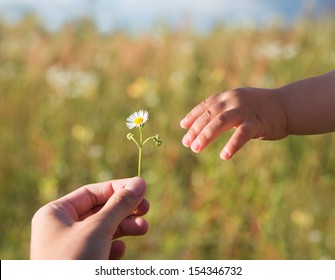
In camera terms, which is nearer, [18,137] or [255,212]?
[255,212]

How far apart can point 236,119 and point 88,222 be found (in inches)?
16.6

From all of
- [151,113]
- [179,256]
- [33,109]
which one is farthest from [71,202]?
[33,109]

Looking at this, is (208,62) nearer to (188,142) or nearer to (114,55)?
(114,55)

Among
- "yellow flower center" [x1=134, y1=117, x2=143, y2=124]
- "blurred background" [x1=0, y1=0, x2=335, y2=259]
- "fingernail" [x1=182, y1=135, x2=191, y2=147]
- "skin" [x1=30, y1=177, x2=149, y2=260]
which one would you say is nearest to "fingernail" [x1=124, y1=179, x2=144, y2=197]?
"skin" [x1=30, y1=177, x2=149, y2=260]

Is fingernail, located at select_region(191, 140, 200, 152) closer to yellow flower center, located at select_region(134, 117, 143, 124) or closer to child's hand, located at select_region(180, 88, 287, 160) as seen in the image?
child's hand, located at select_region(180, 88, 287, 160)

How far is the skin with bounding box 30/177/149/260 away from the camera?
0.80 metres

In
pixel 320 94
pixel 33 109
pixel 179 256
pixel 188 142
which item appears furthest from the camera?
pixel 33 109

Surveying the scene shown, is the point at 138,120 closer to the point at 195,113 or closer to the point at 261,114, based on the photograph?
the point at 195,113

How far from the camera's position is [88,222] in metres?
0.82

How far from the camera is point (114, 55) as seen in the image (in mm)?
3451

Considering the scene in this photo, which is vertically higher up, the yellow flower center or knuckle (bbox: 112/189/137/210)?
the yellow flower center

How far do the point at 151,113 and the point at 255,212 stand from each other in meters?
0.74

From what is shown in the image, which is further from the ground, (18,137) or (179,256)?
(18,137)

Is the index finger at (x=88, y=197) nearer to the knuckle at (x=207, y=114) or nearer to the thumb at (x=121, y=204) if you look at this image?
the thumb at (x=121, y=204)
